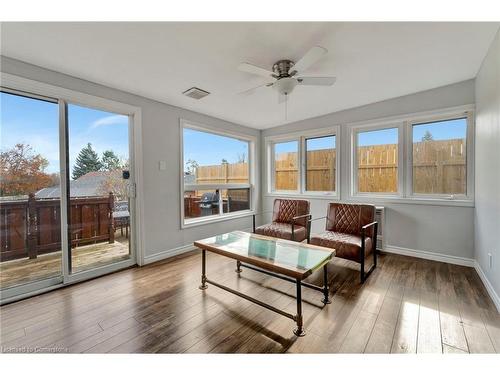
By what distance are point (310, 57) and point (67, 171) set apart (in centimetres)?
270

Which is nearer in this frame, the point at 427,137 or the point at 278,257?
the point at 278,257

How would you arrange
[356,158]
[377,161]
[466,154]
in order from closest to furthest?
1. [466,154]
2. [377,161]
3. [356,158]

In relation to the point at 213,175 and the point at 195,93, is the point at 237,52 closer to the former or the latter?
the point at 195,93

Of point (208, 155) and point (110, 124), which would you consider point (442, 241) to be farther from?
point (110, 124)

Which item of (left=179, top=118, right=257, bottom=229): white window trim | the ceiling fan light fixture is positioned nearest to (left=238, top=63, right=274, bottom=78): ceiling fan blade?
the ceiling fan light fixture

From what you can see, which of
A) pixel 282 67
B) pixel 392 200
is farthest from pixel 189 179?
pixel 392 200

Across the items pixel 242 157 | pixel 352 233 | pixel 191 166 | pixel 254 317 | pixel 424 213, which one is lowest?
pixel 254 317

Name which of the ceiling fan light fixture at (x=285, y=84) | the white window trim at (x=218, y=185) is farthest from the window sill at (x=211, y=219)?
the ceiling fan light fixture at (x=285, y=84)

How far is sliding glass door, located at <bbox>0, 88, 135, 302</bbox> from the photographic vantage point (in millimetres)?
2145

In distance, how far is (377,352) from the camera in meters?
1.45

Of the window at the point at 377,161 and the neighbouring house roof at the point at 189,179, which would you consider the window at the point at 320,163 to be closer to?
the window at the point at 377,161

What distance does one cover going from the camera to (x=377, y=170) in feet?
11.5
